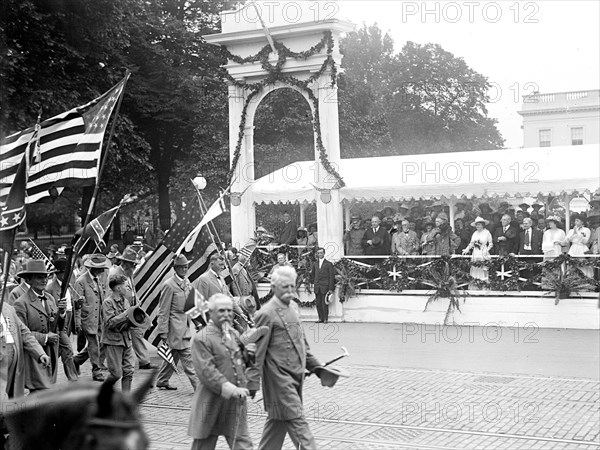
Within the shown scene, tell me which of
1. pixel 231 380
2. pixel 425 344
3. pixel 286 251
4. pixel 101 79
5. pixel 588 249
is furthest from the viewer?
pixel 101 79

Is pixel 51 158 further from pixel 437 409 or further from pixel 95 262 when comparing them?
pixel 437 409

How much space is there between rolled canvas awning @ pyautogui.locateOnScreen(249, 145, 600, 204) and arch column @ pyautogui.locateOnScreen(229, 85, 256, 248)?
0.41 m

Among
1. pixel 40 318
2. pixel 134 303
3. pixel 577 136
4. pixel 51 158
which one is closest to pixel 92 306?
pixel 134 303

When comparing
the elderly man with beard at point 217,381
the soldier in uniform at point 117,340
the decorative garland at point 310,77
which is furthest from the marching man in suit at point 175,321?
the decorative garland at point 310,77

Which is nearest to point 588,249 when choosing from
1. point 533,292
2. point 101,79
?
point 533,292

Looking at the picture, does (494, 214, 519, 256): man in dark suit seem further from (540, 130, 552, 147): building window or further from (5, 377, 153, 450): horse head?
(540, 130, 552, 147): building window

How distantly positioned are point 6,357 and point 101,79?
19.8 meters

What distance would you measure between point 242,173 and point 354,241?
347 cm

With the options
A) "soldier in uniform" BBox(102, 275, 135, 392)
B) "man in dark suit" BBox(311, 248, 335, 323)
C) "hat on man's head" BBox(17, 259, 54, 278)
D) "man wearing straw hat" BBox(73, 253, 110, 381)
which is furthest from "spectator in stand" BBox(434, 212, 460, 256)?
"hat on man's head" BBox(17, 259, 54, 278)

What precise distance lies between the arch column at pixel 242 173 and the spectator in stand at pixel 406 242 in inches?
163

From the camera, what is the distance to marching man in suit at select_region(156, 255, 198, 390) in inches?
490

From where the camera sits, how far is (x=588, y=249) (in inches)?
731

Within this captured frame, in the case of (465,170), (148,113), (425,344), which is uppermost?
(148,113)

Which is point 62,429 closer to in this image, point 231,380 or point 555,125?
point 231,380
